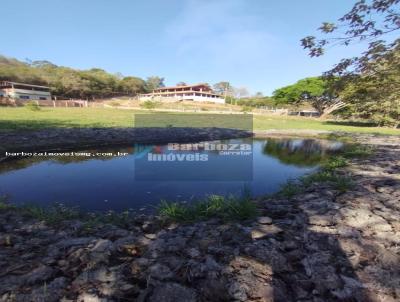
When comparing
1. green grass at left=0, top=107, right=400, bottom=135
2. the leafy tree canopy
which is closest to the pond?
green grass at left=0, top=107, right=400, bottom=135

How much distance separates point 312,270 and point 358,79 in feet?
15.8

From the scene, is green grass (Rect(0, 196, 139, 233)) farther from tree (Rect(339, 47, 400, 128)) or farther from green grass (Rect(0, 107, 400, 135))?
green grass (Rect(0, 107, 400, 135))

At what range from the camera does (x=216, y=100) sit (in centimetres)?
7925

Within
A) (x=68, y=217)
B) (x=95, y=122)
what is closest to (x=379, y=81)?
(x=68, y=217)

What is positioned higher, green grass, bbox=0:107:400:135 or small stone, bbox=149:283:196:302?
green grass, bbox=0:107:400:135

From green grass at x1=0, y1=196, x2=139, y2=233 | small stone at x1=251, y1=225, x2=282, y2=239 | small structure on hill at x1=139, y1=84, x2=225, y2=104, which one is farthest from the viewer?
small structure on hill at x1=139, y1=84, x2=225, y2=104

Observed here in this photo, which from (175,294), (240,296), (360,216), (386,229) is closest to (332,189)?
(360,216)

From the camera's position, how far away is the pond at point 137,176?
5.88 m

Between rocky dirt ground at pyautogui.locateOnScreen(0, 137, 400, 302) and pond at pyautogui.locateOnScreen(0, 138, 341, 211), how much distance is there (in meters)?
1.85

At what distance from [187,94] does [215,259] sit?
247 feet

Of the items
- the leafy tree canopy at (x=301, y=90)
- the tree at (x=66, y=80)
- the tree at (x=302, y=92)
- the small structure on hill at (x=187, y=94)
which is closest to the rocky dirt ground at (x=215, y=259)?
the tree at (x=302, y=92)

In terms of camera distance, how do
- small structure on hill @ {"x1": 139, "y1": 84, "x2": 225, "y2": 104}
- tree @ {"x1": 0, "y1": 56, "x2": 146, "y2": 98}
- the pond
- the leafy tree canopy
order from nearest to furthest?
1. the pond
2. the leafy tree canopy
3. tree @ {"x1": 0, "y1": 56, "x2": 146, "y2": 98}
4. small structure on hill @ {"x1": 139, "y1": 84, "x2": 225, "y2": 104}

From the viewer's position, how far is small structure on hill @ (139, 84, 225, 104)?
7438 centimetres

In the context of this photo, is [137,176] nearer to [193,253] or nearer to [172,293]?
[193,253]
